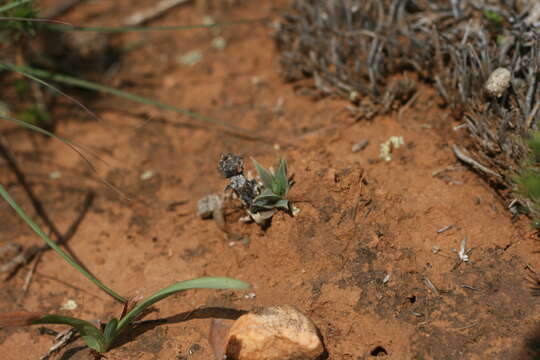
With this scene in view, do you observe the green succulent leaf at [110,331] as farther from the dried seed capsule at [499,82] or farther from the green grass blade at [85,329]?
the dried seed capsule at [499,82]

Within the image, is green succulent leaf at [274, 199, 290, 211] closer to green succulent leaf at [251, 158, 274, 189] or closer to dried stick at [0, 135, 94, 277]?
green succulent leaf at [251, 158, 274, 189]

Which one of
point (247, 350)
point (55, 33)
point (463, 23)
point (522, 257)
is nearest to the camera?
point (247, 350)

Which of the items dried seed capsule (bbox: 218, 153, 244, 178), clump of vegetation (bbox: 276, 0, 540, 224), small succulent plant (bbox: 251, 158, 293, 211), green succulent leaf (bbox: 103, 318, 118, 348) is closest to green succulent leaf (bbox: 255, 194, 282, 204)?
small succulent plant (bbox: 251, 158, 293, 211)

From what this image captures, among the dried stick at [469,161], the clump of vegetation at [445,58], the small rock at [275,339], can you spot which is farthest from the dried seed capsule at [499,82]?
the small rock at [275,339]

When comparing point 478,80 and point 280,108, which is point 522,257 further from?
point 280,108

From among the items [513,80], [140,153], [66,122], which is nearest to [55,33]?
[66,122]

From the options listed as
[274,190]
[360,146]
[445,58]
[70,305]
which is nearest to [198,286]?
[274,190]
